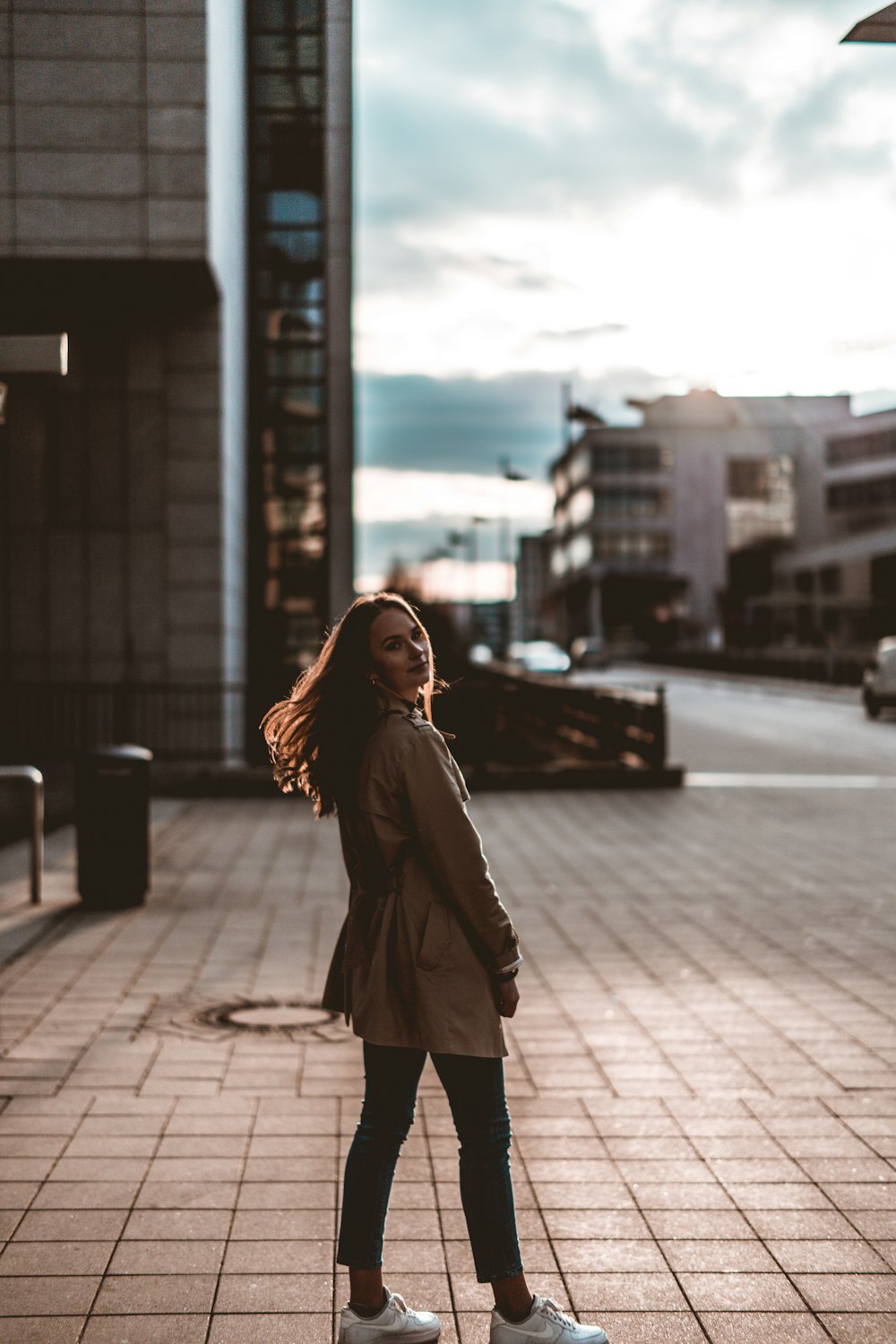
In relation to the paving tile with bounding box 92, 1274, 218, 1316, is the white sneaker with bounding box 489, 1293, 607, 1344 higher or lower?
higher

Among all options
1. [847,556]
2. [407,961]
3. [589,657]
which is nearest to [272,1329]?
[407,961]

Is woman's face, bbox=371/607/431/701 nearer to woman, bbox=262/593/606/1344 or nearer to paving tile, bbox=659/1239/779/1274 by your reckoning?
woman, bbox=262/593/606/1344

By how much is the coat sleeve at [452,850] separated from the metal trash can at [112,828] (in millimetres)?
6532

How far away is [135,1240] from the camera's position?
13.5ft

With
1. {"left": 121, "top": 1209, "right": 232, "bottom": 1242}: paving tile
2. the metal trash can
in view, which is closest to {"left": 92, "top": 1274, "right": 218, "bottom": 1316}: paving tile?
{"left": 121, "top": 1209, "right": 232, "bottom": 1242}: paving tile

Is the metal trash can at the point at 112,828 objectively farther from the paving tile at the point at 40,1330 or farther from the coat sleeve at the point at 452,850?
the coat sleeve at the point at 452,850

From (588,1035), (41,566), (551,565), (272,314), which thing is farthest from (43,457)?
(551,565)

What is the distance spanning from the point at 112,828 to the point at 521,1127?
5011 mm

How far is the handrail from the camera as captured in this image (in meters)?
9.17

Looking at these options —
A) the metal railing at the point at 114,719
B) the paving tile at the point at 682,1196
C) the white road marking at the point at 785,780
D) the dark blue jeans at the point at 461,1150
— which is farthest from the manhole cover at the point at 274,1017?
the metal railing at the point at 114,719

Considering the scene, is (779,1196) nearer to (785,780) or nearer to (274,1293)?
(274,1293)

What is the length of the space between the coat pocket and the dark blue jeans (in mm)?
210

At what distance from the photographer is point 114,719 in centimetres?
1967

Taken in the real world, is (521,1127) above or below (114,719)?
below
